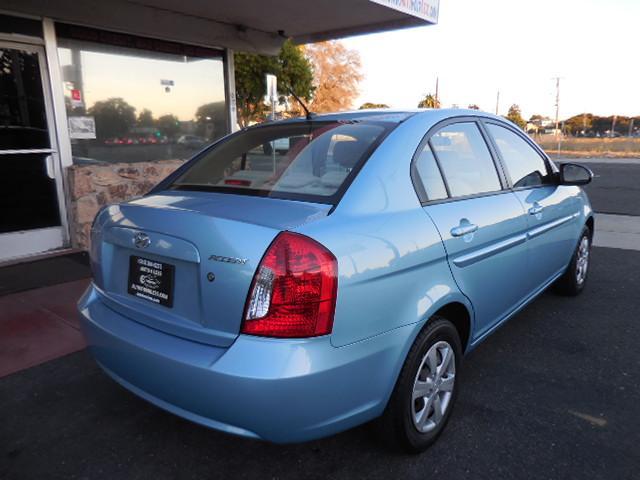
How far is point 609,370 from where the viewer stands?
3182 mm

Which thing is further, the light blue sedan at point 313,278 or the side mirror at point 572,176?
the side mirror at point 572,176

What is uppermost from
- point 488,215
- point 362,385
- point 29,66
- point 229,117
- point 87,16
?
point 87,16

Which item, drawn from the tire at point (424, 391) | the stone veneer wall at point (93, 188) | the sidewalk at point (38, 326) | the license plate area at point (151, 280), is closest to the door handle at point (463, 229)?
the tire at point (424, 391)

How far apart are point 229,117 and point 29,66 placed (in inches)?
114

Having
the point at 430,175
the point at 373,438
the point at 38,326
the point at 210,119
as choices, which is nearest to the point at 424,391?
the point at 373,438

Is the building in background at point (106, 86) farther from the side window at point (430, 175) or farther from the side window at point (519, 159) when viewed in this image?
the side window at point (430, 175)

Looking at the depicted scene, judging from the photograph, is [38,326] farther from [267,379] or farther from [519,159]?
[519,159]

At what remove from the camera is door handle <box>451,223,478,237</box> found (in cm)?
240

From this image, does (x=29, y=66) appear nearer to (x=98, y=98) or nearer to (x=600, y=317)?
(x=98, y=98)

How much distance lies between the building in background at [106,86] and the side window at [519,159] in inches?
120

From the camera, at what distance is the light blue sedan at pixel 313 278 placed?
1.80m

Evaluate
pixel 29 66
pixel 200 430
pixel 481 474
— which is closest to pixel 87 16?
pixel 29 66

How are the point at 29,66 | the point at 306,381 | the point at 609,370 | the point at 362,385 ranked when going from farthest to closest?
the point at 29,66
the point at 609,370
the point at 362,385
the point at 306,381

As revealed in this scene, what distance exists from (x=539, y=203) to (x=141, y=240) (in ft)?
8.62
